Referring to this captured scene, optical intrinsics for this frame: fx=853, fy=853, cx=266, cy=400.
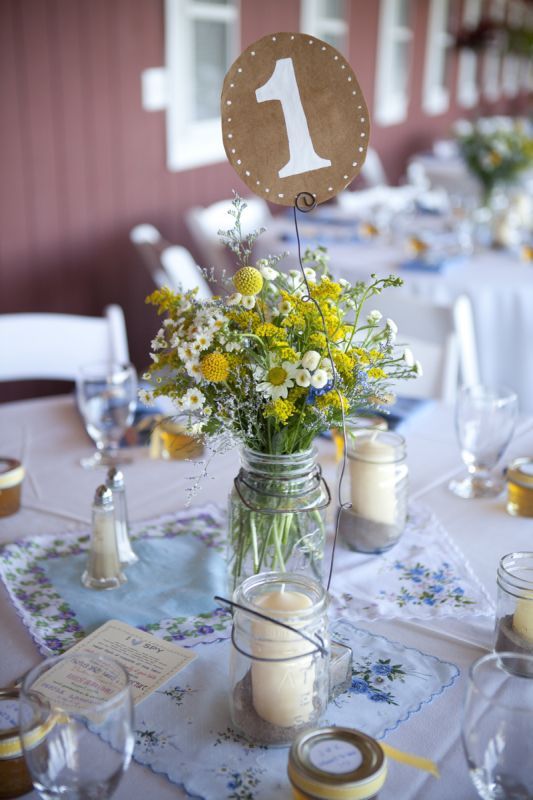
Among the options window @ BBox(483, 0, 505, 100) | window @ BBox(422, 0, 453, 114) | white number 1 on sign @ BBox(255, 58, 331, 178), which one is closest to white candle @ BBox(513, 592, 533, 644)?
white number 1 on sign @ BBox(255, 58, 331, 178)

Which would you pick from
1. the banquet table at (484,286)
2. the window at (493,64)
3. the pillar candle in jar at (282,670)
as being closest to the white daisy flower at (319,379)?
the pillar candle in jar at (282,670)

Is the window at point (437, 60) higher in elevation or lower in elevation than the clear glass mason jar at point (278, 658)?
higher

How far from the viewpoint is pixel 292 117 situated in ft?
3.18

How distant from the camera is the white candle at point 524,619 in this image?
0.93 m

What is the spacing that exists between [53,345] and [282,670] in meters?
1.48

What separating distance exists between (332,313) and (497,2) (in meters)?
9.03

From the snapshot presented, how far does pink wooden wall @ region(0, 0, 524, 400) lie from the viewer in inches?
120

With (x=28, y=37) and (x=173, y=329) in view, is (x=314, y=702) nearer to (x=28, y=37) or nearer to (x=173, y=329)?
(x=173, y=329)

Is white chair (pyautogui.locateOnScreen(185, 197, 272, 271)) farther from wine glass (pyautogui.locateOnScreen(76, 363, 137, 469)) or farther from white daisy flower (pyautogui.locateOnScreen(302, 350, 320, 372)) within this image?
white daisy flower (pyautogui.locateOnScreen(302, 350, 320, 372))

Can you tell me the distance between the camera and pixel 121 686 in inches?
29.1

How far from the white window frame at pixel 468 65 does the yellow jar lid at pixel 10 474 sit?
300 inches

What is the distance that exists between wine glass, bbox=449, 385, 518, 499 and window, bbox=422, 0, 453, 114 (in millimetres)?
6403

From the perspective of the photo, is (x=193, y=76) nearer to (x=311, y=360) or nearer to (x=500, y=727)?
(x=311, y=360)

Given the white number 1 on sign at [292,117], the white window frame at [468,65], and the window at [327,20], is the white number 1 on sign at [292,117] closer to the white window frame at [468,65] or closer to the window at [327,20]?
the window at [327,20]
